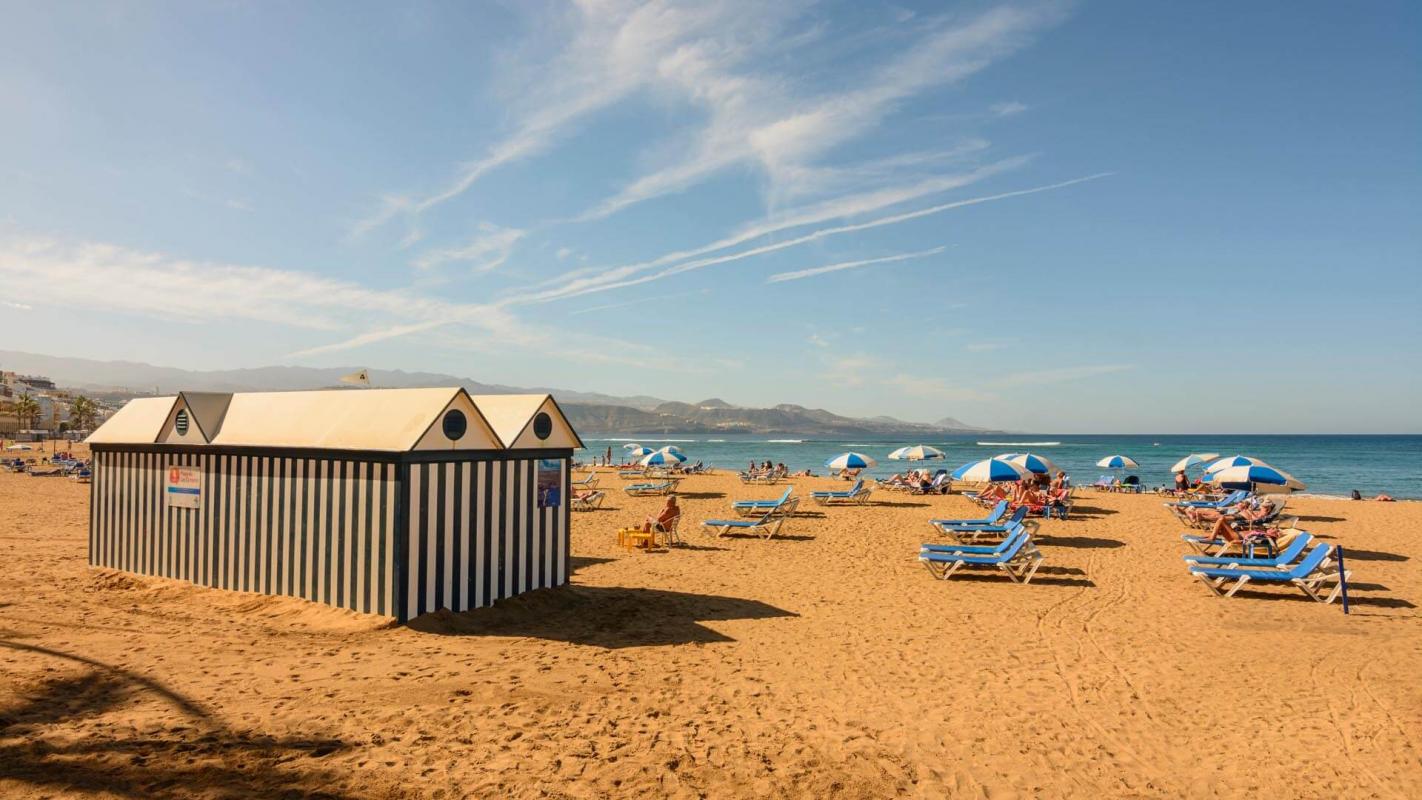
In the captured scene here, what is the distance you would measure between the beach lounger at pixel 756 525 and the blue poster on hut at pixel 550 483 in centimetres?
704

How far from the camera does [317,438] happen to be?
30.0 ft

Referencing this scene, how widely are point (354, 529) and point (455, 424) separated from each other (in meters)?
1.64

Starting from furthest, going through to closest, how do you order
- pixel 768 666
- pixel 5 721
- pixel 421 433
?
pixel 421 433 → pixel 768 666 → pixel 5 721

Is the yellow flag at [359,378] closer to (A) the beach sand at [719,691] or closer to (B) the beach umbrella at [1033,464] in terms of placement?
(A) the beach sand at [719,691]

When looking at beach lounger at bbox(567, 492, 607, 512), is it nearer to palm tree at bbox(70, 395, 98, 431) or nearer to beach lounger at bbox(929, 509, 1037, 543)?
beach lounger at bbox(929, 509, 1037, 543)

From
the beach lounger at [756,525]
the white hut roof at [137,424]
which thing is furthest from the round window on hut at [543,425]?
the beach lounger at [756,525]

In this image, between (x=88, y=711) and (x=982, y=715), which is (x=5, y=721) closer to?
(x=88, y=711)

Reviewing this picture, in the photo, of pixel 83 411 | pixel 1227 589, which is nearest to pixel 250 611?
pixel 1227 589

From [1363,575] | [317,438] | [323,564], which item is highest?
[317,438]

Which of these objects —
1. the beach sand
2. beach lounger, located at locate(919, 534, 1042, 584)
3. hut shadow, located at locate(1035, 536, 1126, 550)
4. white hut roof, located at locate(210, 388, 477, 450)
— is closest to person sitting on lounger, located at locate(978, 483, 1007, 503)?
hut shadow, located at locate(1035, 536, 1126, 550)

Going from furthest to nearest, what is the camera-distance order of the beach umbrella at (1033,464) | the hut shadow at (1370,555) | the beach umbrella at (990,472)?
the beach umbrella at (1033,464)
the beach umbrella at (990,472)
the hut shadow at (1370,555)

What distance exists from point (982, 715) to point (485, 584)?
589 cm

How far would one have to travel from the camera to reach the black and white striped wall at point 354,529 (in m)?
8.49

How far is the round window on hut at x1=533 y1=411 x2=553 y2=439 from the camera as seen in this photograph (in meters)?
9.96
